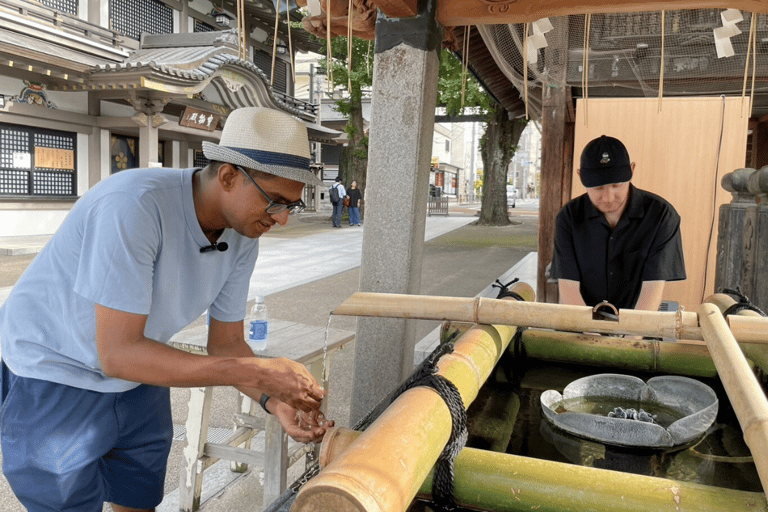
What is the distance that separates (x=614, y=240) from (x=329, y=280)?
280 inches

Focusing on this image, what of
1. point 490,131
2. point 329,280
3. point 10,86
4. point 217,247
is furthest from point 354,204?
point 217,247

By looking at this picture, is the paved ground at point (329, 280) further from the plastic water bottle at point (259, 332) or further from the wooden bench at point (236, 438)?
the plastic water bottle at point (259, 332)

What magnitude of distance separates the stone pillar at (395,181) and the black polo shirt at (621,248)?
83cm

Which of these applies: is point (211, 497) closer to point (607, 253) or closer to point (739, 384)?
point (607, 253)

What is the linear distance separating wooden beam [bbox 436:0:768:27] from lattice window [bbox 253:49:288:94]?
687 inches

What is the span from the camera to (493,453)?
62.8 inches

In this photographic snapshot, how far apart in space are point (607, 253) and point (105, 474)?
8.58 ft

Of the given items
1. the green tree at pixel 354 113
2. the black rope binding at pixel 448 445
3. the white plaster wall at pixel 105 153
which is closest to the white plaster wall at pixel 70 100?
the white plaster wall at pixel 105 153

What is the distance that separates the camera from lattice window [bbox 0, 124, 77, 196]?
42.6ft

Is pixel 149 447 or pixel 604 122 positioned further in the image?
pixel 604 122

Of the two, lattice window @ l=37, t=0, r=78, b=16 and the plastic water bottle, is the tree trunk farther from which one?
the plastic water bottle

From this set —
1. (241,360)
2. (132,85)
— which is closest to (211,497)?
(241,360)

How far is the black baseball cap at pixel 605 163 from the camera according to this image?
2969 millimetres

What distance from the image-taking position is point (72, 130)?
14070 millimetres
